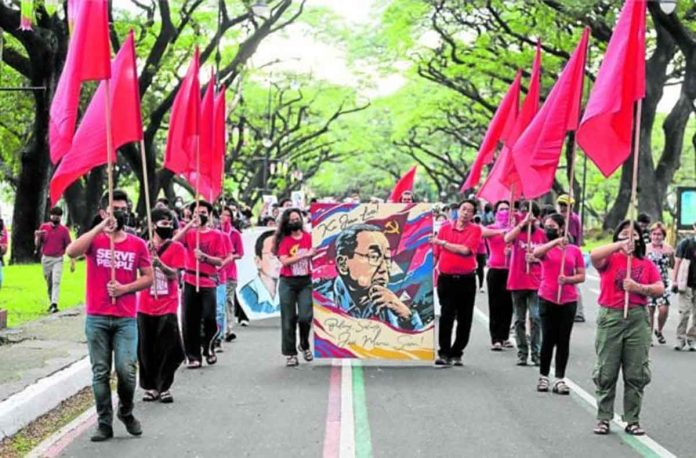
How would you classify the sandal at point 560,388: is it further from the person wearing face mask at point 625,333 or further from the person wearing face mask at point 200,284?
the person wearing face mask at point 200,284

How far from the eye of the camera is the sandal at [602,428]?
8.14 meters

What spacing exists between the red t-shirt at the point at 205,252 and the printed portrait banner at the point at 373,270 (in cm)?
111

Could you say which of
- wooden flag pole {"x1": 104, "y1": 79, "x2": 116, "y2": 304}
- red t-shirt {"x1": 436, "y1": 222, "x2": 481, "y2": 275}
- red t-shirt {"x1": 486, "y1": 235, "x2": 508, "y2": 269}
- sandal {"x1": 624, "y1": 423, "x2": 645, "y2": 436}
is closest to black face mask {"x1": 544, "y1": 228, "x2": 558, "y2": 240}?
red t-shirt {"x1": 436, "y1": 222, "x2": 481, "y2": 275}

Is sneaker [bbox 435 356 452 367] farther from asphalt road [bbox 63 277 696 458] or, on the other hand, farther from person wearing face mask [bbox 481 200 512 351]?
person wearing face mask [bbox 481 200 512 351]

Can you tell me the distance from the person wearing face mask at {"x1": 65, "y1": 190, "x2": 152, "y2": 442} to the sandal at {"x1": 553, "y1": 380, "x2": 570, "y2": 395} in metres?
4.23

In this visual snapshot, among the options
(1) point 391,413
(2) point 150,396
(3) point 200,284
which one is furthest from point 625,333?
(3) point 200,284

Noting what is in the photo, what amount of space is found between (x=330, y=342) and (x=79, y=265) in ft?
64.3

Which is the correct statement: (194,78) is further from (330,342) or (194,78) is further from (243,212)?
(243,212)

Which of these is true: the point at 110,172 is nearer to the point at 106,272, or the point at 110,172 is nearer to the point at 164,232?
the point at 106,272

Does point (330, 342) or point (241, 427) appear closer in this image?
point (241, 427)

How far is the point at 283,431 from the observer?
26.9 ft

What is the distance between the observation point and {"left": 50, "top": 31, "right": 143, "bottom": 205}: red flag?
7.93m

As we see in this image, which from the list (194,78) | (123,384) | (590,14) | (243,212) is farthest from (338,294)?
(590,14)

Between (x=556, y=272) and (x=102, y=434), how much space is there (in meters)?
4.69
